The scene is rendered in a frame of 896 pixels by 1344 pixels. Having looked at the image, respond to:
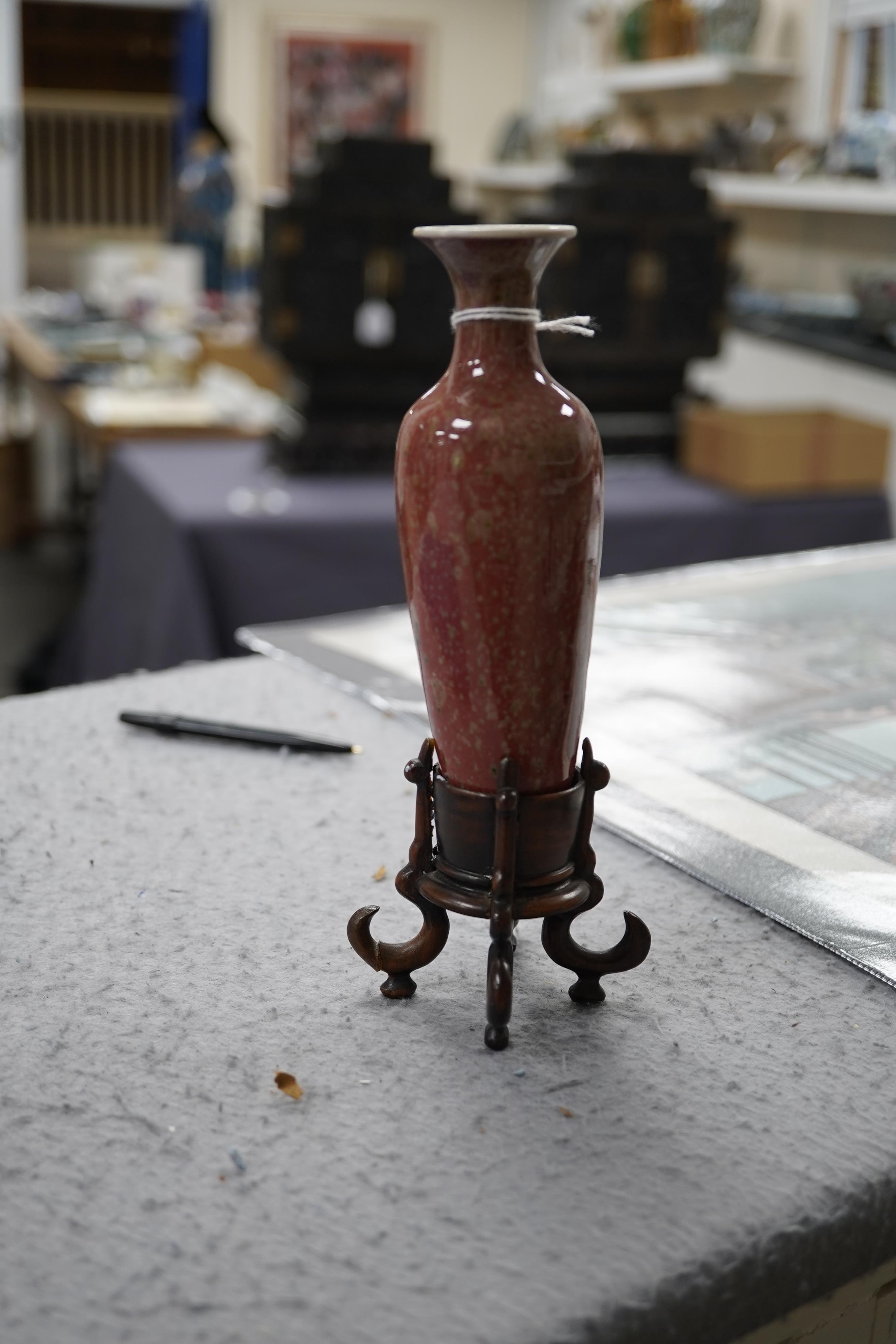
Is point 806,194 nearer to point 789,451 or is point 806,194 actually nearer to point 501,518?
point 789,451

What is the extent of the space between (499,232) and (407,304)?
1.77 m

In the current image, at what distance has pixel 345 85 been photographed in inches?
270

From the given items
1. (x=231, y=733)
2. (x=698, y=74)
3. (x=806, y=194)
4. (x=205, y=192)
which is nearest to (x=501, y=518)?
(x=231, y=733)

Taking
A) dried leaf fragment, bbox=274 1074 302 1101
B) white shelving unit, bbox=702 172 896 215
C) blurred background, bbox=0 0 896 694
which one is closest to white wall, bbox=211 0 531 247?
blurred background, bbox=0 0 896 694

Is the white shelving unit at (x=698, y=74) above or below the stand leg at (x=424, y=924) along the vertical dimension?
above

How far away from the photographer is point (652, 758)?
36.3 inches

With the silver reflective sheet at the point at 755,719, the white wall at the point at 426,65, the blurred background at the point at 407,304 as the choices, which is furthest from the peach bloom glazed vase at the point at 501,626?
the white wall at the point at 426,65

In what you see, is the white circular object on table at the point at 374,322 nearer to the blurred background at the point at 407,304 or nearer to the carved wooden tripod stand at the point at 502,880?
the blurred background at the point at 407,304

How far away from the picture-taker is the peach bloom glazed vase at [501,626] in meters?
0.57

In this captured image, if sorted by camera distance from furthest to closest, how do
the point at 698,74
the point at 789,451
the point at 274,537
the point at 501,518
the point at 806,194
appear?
1. the point at 698,74
2. the point at 806,194
3. the point at 789,451
4. the point at 274,537
5. the point at 501,518

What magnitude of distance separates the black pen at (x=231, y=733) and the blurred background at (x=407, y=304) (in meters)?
0.96

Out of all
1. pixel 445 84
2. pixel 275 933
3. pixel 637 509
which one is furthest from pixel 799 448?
pixel 445 84

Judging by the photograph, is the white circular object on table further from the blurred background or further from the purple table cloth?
the purple table cloth

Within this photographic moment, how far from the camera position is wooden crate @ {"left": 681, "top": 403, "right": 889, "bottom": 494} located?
7.32ft
